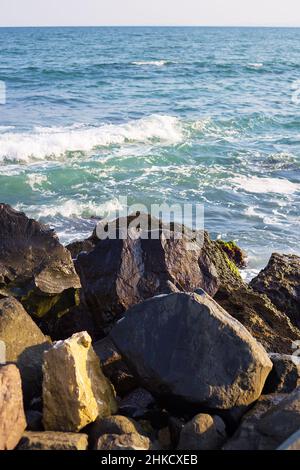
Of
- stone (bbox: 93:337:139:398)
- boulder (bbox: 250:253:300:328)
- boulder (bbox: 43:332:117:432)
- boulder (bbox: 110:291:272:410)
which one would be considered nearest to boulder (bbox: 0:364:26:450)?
boulder (bbox: 43:332:117:432)

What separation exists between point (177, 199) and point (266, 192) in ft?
5.95

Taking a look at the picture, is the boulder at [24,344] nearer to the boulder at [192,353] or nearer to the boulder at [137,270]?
the boulder at [192,353]

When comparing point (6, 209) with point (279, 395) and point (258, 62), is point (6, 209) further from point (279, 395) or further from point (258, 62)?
point (258, 62)

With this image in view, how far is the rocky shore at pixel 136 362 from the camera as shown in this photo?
127 inches

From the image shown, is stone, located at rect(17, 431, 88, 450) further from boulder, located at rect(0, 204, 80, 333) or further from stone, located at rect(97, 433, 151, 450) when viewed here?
boulder, located at rect(0, 204, 80, 333)

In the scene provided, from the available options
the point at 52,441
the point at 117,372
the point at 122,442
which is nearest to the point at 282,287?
the point at 117,372

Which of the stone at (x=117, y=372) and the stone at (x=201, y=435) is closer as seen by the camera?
the stone at (x=201, y=435)

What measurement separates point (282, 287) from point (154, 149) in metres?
10.7

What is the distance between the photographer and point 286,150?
643 inches

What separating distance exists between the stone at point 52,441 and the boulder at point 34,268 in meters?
1.69

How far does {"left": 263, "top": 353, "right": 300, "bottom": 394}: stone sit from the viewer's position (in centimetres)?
385

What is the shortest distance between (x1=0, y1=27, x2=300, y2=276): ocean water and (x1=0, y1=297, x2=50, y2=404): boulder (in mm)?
5237

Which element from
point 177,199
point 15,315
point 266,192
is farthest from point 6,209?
point 266,192

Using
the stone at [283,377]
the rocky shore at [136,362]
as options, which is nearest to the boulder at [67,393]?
the rocky shore at [136,362]
